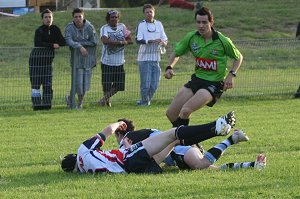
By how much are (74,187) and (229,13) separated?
1258 inches

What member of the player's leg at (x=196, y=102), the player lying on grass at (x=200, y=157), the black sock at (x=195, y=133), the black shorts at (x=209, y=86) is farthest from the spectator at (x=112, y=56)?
the black sock at (x=195, y=133)

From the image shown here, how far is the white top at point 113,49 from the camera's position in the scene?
1806 cm

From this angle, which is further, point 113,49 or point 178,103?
point 113,49

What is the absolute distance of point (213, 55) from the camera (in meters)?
11.6

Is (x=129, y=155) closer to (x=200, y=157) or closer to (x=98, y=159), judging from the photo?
(x=98, y=159)

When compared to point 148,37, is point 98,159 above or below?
above

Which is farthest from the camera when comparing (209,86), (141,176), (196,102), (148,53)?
(148,53)

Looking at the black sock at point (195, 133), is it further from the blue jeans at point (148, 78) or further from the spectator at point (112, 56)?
the blue jeans at point (148, 78)

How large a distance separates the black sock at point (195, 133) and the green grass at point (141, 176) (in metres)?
0.41

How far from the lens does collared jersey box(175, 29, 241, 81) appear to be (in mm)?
11609

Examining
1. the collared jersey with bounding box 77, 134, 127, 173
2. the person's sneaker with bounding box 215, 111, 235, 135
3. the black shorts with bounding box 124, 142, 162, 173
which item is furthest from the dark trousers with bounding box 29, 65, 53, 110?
the person's sneaker with bounding box 215, 111, 235, 135

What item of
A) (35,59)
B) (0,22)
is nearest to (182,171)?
(35,59)

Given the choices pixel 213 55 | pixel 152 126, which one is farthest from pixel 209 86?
pixel 152 126

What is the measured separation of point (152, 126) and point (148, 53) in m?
3.78
